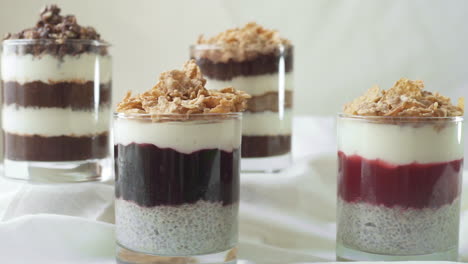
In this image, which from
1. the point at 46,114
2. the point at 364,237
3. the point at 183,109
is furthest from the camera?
the point at 46,114

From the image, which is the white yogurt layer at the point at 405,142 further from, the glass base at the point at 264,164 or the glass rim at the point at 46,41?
the glass rim at the point at 46,41

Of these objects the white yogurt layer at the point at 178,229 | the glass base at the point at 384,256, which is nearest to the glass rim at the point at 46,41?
the white yogurt layer at the point at 178,229

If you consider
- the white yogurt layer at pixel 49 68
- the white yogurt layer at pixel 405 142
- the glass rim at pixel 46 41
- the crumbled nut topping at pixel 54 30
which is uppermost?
the crumbled nut topping at pixel 54 30

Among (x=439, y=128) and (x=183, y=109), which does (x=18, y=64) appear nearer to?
(x=183, y=109)

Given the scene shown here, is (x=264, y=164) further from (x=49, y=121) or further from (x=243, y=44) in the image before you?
(x=49, y=121)

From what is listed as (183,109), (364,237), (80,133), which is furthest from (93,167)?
(364,237)

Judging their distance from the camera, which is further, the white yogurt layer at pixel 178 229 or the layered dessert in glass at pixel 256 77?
the layered dessert in glass at pixel 256 77

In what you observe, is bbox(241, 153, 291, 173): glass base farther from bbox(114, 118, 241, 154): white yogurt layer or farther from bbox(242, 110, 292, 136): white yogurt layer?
bbox(114, 118, 241, 154): white yogurt layer

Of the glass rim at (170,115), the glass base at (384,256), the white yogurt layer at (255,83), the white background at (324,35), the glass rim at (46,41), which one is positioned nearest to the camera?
the glass rim at (170,115)
